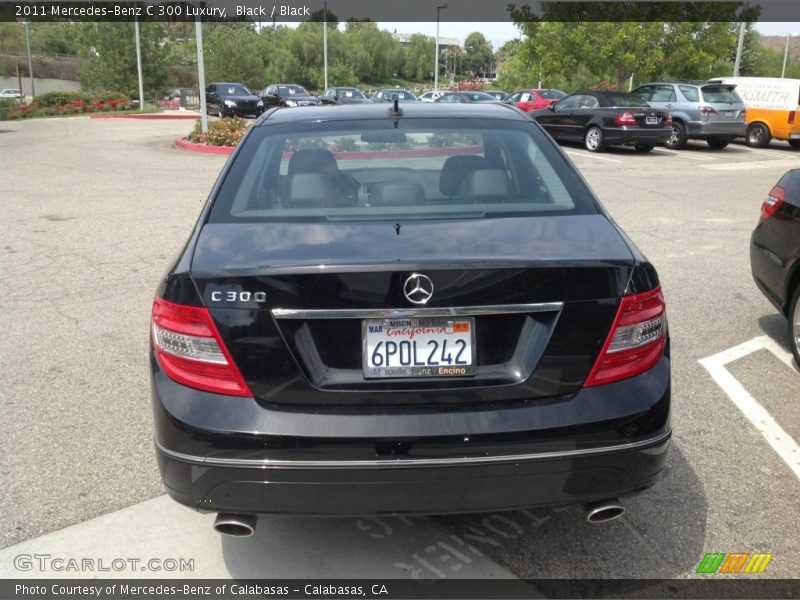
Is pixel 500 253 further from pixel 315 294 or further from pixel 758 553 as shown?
pixel 758 553

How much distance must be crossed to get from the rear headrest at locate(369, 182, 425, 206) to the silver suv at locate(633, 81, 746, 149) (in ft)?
63.7

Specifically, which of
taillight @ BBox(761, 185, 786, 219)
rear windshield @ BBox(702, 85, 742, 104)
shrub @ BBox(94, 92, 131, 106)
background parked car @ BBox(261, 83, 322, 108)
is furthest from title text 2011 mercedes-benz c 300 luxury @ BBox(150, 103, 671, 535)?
shrub @ BBox(94, 92, 131, 106)

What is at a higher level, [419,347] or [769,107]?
[769,107]

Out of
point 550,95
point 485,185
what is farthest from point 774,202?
point 550,95

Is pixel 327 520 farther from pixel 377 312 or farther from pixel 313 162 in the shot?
pixel 313 162

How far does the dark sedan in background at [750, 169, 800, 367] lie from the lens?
196 inches

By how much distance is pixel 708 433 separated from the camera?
4.09 meters

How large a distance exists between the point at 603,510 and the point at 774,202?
3478 millimetres

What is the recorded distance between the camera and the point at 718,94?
20.7 meters

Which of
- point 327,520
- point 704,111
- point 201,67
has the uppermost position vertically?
point 201,67

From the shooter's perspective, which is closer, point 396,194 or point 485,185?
point 396,194

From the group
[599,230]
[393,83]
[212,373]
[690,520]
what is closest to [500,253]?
[599,230]

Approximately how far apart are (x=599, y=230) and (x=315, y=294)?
112cm

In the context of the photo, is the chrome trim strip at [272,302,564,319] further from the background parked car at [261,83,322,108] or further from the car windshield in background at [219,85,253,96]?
the car windshield in background at [219,85,253,96]
